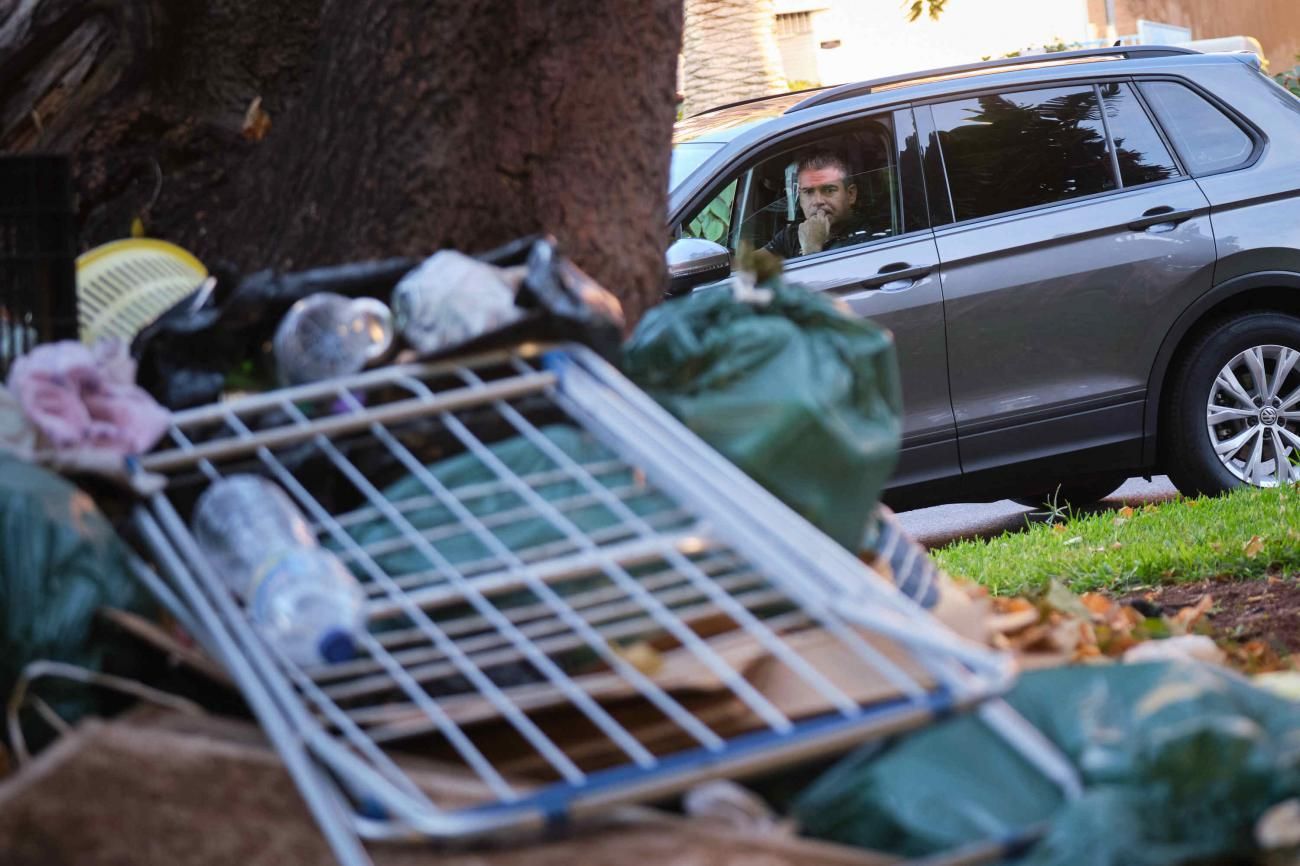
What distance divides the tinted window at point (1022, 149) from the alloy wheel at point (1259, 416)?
3.29 feet

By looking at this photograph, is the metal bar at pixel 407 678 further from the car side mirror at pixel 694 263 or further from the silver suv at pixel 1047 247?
the silver suv at pixel 1047 247

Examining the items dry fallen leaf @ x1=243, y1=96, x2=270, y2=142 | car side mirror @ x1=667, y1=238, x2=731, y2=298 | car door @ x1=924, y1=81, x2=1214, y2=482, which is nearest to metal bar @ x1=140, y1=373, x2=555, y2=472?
dry fallen leaf @ x1=243, y1=96, x2=270, y2=142

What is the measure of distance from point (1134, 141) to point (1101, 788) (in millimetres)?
5482

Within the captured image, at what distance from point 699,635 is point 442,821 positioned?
2.36 ft

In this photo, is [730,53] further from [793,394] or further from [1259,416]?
[793,394]

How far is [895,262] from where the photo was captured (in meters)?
6.27

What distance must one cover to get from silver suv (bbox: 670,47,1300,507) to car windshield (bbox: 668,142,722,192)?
2 cm

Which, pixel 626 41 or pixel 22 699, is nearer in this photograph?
pixel 22 699

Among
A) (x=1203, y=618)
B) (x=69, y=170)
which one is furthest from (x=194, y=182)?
(x=1203, y=618)

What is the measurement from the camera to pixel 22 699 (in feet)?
6.36

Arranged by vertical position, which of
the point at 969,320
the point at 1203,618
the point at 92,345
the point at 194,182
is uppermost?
the point at 194,182

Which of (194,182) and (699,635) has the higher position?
(194,182)

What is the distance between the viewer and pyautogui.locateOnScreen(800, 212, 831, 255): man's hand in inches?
252

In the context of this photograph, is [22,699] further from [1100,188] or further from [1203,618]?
[1100,188]
